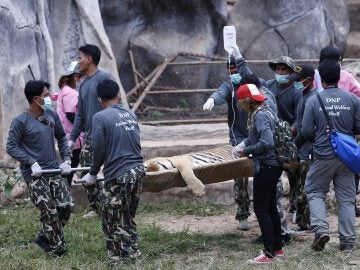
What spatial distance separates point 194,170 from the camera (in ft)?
24.3

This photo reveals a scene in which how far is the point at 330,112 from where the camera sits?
7.14m

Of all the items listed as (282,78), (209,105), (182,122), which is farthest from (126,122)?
(182,122)

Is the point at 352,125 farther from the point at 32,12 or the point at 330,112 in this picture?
the point at 32,12

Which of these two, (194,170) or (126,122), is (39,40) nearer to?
(194,170)

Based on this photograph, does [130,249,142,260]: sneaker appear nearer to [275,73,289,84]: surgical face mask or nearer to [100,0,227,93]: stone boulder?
[275,73,289,84]: surgical face mask

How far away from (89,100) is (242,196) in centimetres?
170

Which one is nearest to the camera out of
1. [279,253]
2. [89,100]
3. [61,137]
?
[279,253]

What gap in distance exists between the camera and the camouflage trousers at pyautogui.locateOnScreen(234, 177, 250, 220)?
8266 mm

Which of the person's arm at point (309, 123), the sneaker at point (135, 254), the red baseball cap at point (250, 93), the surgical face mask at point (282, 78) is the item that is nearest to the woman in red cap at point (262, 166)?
the red baseball cap at point (250, 93)

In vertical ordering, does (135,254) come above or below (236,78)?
below

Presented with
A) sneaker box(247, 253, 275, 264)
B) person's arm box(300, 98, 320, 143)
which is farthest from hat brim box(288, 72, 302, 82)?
sneaker box(247, 253, 275, 264)

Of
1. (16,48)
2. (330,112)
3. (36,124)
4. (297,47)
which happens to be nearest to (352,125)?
(330,112)

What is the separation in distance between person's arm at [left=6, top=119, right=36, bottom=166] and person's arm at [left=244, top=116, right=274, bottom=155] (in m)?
1.78

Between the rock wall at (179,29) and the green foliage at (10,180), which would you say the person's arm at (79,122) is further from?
the rock wall at (179,29)
